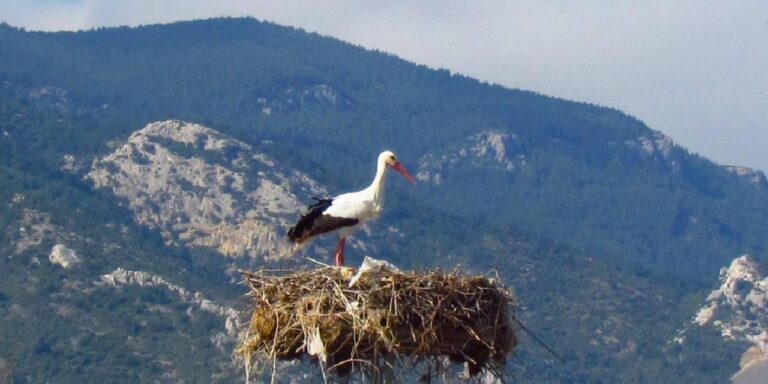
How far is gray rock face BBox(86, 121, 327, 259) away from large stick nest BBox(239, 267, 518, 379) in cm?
8618

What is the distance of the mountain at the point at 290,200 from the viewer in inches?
3489

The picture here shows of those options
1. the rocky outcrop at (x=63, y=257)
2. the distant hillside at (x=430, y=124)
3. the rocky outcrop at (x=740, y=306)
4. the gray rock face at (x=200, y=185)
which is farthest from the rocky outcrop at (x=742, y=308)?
the rocky outcrop at (x=63, y=257)

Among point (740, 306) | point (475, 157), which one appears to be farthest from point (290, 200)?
point (475, 157)

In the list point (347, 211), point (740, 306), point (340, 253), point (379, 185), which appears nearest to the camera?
point (379, 185)

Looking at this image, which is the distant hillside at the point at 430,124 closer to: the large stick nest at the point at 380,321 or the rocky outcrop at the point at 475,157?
the rocky outcrop at the point at 475,157

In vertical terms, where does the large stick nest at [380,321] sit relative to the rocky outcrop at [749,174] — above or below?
above

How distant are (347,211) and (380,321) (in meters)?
3.50

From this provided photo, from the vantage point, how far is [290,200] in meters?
111

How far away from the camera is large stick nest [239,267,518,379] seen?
756 inches

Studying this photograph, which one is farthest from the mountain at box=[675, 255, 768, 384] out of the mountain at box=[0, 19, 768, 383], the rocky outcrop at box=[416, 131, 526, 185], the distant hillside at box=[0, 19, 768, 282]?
the rocky outcrop at box=[416, 131, 526, 185]

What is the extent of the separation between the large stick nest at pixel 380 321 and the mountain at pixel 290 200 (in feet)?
4.12

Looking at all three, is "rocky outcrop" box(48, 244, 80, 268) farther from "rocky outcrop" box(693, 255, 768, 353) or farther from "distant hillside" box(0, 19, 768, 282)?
"distant hillside" box(0, 19, 768, 282)

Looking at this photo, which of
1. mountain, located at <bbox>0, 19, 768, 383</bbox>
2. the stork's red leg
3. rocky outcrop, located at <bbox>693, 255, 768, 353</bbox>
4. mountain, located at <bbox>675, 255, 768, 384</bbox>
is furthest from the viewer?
rocky outcrop, located at <bbox>693, 255, 768, 353</bbox>

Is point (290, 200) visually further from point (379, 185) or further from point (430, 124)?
point (379, 185)
